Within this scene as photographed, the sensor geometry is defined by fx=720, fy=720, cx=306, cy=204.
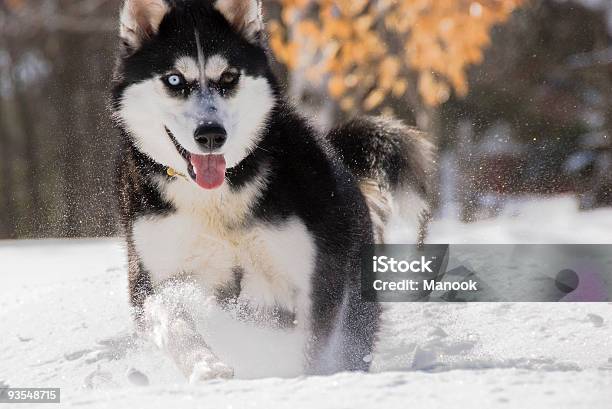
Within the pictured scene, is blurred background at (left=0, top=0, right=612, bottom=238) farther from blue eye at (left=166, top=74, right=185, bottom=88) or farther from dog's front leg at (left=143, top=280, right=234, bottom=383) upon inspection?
blue eye at (left=166, top=74, right=185, bottom=88)

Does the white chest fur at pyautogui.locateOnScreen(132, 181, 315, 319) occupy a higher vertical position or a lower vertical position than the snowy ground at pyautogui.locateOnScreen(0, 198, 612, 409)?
higher

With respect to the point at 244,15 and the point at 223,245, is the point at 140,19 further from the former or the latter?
the point at 223,245

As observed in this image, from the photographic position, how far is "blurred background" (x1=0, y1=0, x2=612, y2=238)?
321 centimetres

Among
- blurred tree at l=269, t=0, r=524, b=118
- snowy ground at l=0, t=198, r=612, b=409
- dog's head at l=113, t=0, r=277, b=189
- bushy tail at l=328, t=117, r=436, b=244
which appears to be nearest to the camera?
snowy ground at l=0, t=198, r=612, b=409

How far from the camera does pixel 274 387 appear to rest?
4.18ft

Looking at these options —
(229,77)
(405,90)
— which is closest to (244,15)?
(229,77)

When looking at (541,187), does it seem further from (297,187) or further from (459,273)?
(297,187)

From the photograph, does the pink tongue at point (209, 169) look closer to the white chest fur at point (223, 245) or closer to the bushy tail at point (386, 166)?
the white chest fur at point (223, 245)

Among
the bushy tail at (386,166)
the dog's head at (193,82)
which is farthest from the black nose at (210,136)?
the bushy tail at (386,166)

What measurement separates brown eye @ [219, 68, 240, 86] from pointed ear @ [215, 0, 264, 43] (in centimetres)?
13

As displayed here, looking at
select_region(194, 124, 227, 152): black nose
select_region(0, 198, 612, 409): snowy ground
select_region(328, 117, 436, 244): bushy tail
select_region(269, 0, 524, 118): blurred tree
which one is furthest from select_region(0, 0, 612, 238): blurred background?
select_region(194, 124, 227, 152): black nose

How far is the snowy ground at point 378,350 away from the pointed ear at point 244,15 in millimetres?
737

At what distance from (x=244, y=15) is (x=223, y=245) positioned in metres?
0.54

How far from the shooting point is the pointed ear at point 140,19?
64.1 inches
